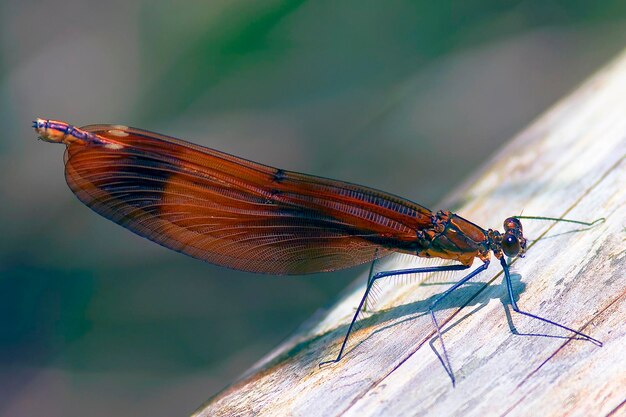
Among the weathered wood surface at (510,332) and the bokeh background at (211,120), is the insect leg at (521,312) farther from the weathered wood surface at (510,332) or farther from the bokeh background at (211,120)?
the bokeh background at (211,120)

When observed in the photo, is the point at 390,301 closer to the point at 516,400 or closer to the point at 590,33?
the point at 516,400

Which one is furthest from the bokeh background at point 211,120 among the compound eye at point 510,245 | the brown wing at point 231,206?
the compound eye at point 510,245

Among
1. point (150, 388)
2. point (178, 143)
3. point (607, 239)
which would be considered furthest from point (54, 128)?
point (150, 388)

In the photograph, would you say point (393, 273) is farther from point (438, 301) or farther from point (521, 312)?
point (521, 312)

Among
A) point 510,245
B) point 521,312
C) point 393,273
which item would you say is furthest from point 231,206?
point 521,312

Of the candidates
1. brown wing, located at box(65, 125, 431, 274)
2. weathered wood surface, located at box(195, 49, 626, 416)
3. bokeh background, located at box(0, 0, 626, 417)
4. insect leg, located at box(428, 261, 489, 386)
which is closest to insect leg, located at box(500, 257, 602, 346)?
weathered wood surface, located at box(195, 49, 626, 416)

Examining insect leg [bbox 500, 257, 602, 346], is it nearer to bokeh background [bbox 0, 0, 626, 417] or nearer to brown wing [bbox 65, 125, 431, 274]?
brown wing [bbox 65, 125, 431, 274]
